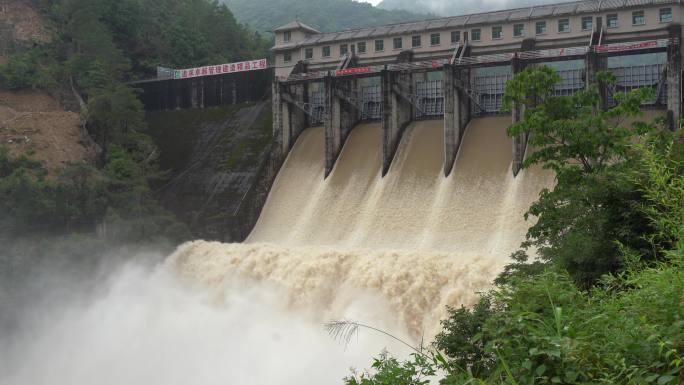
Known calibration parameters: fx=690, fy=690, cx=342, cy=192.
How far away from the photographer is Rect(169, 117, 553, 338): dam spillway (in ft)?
60.7

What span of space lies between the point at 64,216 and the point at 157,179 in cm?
518

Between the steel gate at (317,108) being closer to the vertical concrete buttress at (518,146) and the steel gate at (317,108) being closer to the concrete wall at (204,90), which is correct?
the concrete wall at (204,90)

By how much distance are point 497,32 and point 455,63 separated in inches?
139

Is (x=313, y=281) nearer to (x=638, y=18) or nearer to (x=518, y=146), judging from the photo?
(x=518, y=146)

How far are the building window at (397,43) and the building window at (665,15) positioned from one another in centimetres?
1001

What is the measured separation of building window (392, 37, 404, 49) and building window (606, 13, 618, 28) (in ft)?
27.1

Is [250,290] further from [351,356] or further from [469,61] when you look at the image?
[469,61]

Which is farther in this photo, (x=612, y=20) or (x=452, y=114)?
(x=612, y=20)

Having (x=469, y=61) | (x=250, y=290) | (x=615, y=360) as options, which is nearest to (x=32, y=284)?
(x=250, y=290)

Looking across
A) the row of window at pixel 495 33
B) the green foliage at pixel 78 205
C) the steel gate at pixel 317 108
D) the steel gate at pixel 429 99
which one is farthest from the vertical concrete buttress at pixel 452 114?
the green foliage at pixel 78 205

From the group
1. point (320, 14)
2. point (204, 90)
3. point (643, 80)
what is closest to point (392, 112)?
point (643, 80)

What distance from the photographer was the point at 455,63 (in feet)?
81.3

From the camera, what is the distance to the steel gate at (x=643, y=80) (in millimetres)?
22391

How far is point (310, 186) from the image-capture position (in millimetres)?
27000
